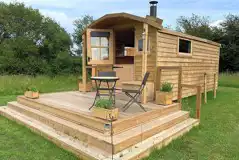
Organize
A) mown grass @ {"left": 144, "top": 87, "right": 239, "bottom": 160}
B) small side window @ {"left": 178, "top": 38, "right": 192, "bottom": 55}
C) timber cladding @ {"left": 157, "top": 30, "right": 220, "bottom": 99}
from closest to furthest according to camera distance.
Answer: mown grass @ {"left": 144, "top": 87, "right": 239, "bottom": 160} < timber cladding @ {"left": 157, "top": 30, "right": 220, "bottom": 99} < small side window @ {"left": 178, "top": 38, "right": 192, "bottom": 55}

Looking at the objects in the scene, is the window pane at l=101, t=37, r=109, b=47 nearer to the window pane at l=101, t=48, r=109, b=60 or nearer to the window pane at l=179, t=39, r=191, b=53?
the window pane at l=101, t=48, r=109, b=60

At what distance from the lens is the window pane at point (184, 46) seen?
619 centimetres

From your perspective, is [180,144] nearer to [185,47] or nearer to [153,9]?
[153,9]

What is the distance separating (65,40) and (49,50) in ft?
6.14

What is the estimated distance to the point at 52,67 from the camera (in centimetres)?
1889

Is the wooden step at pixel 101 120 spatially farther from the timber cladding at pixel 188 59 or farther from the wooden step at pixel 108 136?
the timber cladding at pixel 188 59

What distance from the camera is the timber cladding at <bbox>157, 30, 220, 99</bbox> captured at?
5.23 metres

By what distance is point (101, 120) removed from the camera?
10.1ft

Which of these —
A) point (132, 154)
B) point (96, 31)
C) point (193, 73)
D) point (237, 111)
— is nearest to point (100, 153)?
point (132, 154)

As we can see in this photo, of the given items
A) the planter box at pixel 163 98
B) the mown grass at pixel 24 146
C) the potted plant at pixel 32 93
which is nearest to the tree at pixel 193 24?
the planter box at pixel 163 98

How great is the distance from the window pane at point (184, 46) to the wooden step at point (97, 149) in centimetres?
269

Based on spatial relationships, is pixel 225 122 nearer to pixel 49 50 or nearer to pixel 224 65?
pixel 224 65

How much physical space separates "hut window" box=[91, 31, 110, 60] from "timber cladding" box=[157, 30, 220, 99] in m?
1.69

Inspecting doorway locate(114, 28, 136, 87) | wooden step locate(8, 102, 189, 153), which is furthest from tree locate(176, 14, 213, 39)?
wooden step locate(8, 102, 189, 153)
